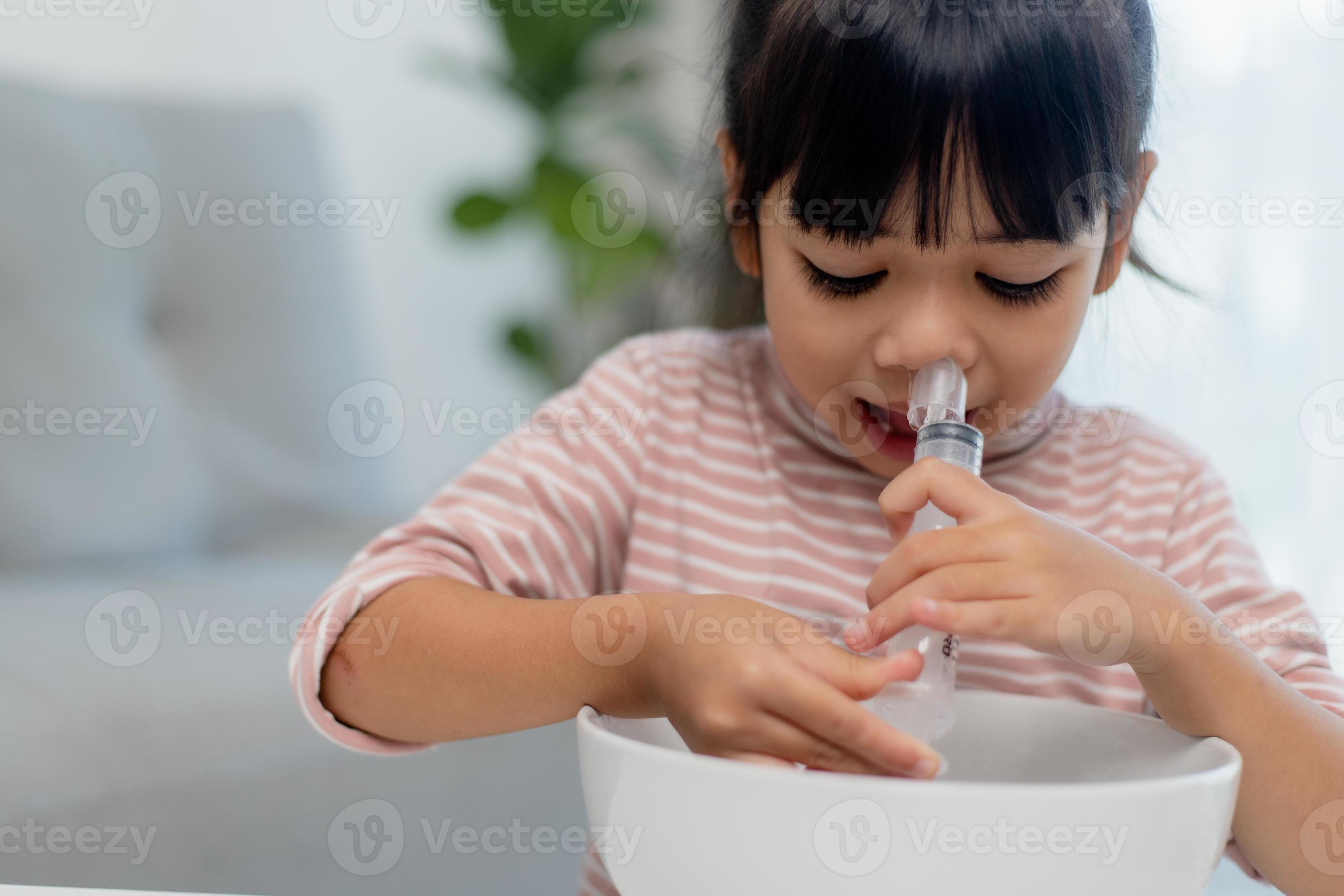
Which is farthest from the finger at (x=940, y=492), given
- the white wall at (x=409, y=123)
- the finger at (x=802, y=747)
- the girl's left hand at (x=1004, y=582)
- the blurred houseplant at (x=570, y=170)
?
the blurred houseplant at (x=570, y=170)

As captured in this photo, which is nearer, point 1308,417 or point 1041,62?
point 1041,62

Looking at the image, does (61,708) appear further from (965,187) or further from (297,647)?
(965,187)

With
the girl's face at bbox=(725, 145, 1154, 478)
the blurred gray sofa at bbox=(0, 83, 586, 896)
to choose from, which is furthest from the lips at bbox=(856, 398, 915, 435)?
the blurred gray sofa at bbox=(0, 83, 586, 896)

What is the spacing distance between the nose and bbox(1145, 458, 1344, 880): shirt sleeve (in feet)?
0.70

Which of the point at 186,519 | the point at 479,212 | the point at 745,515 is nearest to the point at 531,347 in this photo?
the point at 479,212

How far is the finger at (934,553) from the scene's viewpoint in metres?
0.44

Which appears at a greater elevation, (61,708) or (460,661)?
(460,661)

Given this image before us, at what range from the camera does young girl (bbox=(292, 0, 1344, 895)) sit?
1.45ft

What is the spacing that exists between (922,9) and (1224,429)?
136cm

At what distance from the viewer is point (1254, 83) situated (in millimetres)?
1533

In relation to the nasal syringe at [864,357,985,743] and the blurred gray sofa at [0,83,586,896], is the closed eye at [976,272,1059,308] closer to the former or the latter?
the nasal syringe at [864,357,985,743]

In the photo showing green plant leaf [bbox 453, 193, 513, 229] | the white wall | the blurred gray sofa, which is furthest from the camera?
green plant leaf [bbox 453, 193, 513, 229]

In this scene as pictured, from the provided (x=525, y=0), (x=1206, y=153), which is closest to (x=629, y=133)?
(x=525, y=0)

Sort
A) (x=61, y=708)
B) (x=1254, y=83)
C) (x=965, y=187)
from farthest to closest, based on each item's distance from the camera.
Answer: (x=1254, y=83) → (x=61, y=708) → (x=965, y=187)
